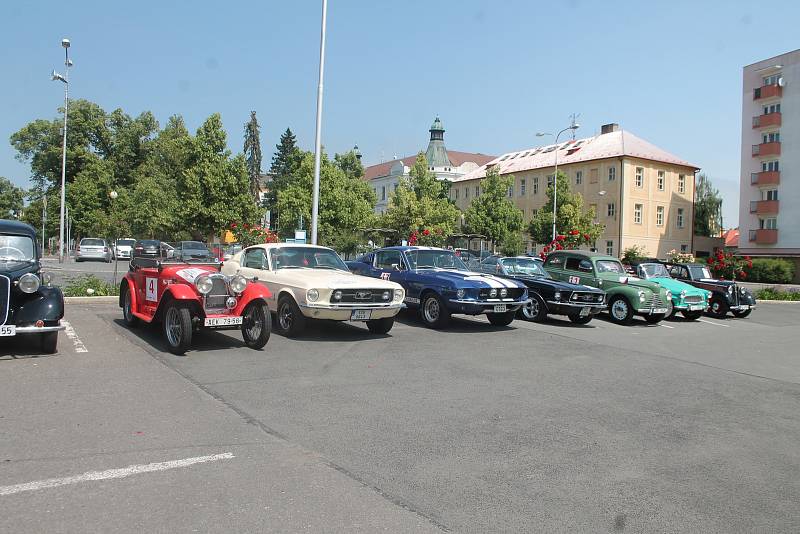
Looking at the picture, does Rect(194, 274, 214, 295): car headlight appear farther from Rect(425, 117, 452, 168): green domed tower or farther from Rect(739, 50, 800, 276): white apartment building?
Rect(425, 117, 452, 168): green domed tower

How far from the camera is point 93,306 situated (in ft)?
47.6

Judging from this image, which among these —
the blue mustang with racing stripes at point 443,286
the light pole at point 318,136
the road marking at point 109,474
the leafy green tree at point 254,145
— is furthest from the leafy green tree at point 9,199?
the road marking at point 109,474

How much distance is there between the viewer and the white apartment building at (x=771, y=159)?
2010 inches

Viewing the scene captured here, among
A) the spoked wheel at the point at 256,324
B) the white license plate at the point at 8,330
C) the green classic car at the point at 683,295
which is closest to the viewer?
the white license plate at the point at 8,330

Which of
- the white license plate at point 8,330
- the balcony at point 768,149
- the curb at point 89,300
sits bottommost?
the curb at point 89,300

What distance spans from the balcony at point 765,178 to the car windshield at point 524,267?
150ft

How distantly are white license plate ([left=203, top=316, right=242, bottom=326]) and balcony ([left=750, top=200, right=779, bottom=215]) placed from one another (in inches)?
2143

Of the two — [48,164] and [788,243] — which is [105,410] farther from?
[48,164]

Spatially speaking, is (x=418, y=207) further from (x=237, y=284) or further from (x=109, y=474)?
(x=109, y=474)

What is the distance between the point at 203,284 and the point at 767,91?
185ft

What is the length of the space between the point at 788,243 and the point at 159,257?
54.0 m

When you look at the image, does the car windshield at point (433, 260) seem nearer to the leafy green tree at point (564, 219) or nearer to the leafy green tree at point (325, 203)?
the leafy green tree at point (325, 203)

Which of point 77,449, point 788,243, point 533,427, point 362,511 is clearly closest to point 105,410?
point 77,449

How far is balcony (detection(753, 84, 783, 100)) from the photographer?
5175cm
